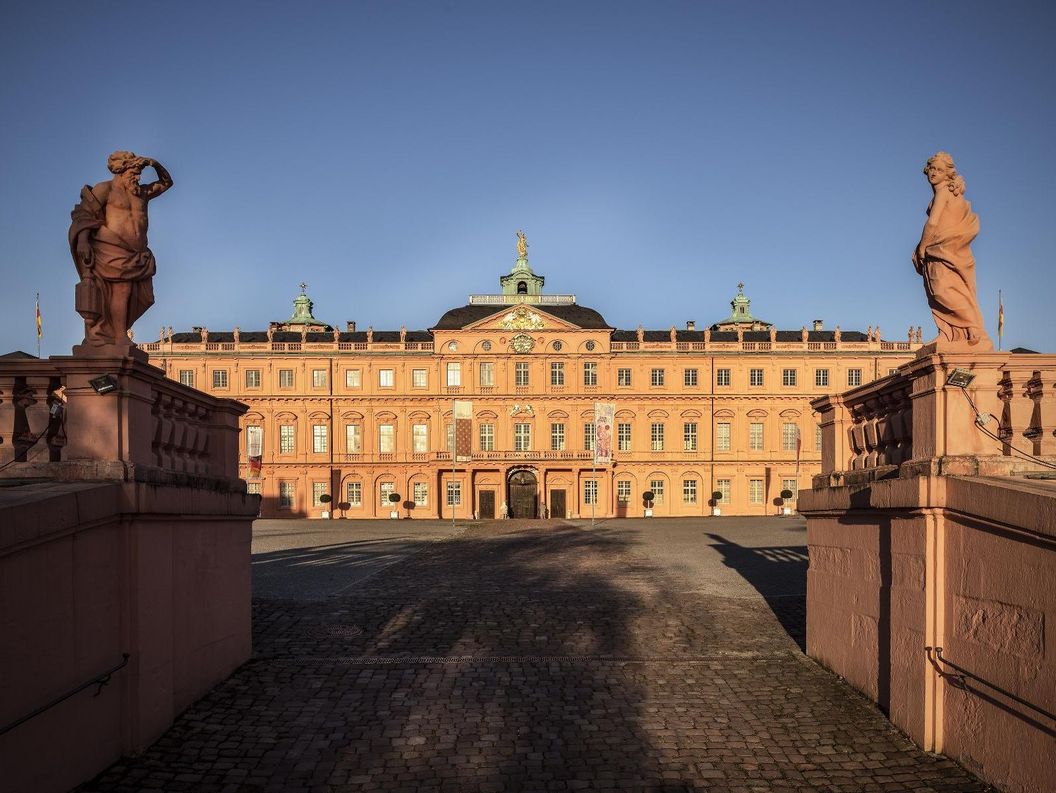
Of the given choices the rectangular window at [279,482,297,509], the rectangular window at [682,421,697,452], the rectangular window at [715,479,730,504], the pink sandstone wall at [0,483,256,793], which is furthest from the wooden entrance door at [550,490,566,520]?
the pink sandstone wall at [0,483,256,793]

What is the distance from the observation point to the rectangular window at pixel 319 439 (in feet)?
180

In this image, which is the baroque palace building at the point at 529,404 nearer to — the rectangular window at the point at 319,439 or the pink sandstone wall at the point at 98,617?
the rectangular window at the point at 319,439

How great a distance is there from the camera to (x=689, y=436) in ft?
181

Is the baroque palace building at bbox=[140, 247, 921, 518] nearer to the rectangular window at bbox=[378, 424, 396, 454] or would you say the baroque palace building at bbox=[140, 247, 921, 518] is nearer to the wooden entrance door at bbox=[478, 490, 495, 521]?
the rectangular window at bbox=[378, 424, 396, 454]

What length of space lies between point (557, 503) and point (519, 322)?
40.9ft

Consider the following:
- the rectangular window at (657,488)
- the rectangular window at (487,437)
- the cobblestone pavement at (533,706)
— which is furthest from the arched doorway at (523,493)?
the cobblestone pavement at (533,706)

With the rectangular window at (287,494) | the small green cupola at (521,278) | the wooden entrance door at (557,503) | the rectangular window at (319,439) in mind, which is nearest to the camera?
the wooden entrance door at (557,503)

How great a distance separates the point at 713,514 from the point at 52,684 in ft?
170

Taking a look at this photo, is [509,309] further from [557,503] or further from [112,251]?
[112,251]

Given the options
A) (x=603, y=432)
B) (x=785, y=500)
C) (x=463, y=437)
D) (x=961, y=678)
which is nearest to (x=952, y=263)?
(x=961, y=678)

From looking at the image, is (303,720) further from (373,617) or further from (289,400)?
(289,400)

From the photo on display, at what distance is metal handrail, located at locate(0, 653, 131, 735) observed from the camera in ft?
16.0

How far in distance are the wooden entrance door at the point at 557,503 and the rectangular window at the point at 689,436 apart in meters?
9.13

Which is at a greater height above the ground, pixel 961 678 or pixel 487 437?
pixel 961 678
